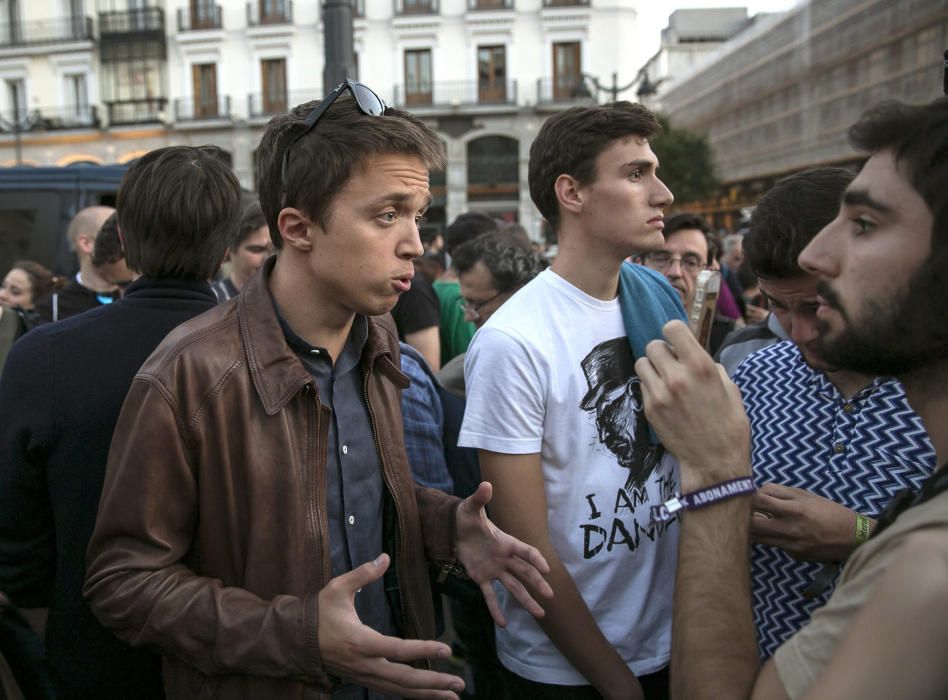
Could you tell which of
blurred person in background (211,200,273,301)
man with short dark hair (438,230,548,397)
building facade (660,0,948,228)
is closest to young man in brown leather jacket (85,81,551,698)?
man with short dark hair (438,230,548,397)

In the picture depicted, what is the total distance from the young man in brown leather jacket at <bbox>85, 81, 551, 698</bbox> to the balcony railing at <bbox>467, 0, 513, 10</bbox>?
28.2 m

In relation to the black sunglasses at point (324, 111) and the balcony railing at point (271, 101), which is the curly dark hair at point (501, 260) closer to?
the black sunglasses at point (324, 111)

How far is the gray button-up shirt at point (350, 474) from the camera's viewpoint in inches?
64.3

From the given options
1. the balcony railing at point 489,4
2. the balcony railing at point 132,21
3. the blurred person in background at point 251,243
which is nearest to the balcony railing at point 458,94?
the balcony railing at point 489,4

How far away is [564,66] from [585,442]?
91.2ft

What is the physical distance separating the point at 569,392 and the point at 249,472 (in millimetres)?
898

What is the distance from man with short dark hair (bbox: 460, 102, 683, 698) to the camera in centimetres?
194

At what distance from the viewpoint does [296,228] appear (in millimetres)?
1662

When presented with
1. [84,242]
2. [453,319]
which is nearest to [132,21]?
[84,242]

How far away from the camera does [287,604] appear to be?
1374 millimetres

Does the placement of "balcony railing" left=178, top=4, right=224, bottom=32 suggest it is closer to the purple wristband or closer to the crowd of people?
the crowd of people

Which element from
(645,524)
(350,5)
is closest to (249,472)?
(645,524)

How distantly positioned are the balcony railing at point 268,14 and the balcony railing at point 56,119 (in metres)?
6.96

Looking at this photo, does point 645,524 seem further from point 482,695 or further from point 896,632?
point 896,632
